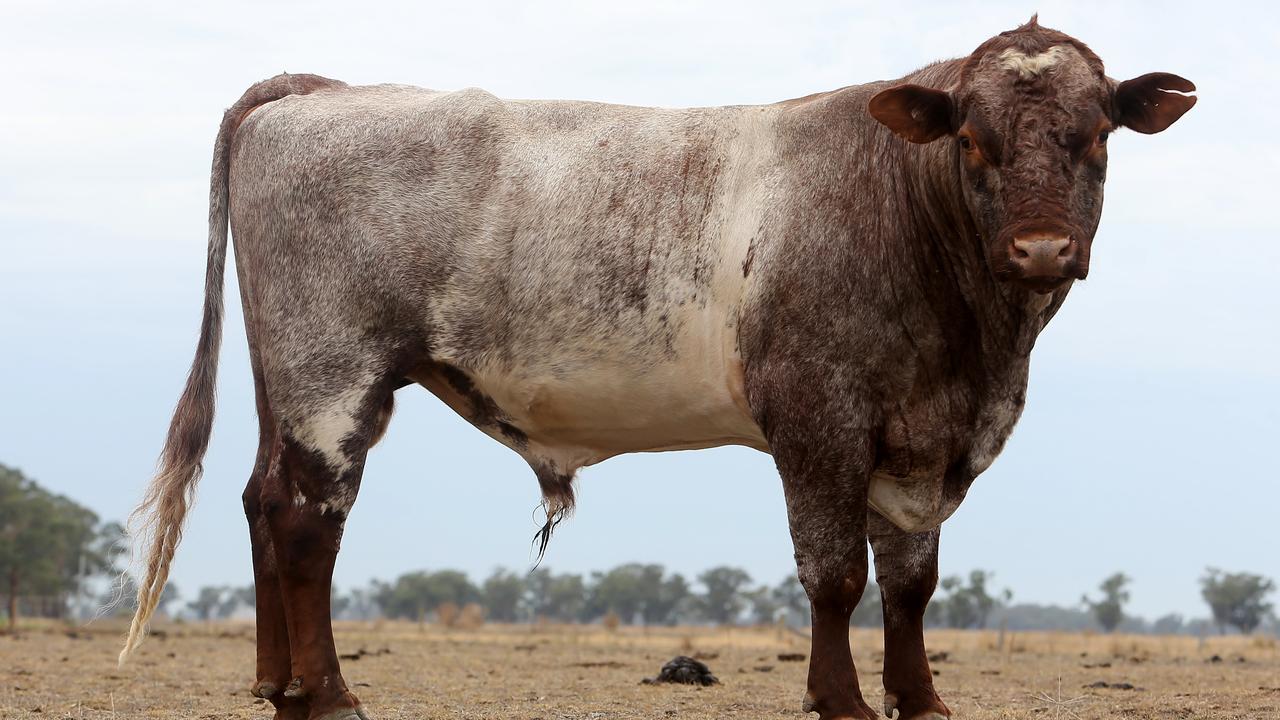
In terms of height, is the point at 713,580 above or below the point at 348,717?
above

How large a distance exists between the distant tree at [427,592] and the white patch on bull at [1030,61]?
250 feet

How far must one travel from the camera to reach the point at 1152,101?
20.0ft

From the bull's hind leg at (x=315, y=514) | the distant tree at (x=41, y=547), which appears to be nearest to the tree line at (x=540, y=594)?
the distant tree at (x=41, y=547)

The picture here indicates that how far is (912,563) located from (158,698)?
5.16m

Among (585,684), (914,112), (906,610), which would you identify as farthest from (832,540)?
(585,684)

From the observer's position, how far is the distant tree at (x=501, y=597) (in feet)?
276

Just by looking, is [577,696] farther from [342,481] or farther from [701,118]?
[701,118]

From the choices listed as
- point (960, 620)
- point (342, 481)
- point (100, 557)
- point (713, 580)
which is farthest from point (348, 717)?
point (713, 580)

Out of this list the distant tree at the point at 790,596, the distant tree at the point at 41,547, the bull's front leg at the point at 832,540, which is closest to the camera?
the bull's front leg at the point at 832,540

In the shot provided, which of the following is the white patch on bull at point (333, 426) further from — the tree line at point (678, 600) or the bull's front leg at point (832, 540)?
the tree line at point (678, 600)

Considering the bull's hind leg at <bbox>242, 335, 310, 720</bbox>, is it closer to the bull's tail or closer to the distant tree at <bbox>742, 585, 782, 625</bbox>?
A: the bull's tail

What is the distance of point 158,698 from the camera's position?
357 inches

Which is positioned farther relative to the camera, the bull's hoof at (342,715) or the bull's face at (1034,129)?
the bull's hoof at (342,715)

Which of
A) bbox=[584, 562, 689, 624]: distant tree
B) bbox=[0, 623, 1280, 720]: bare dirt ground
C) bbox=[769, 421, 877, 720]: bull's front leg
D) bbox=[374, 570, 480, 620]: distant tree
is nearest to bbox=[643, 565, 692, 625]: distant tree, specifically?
bbox=[584, 562, 689, 624]: distant tree
